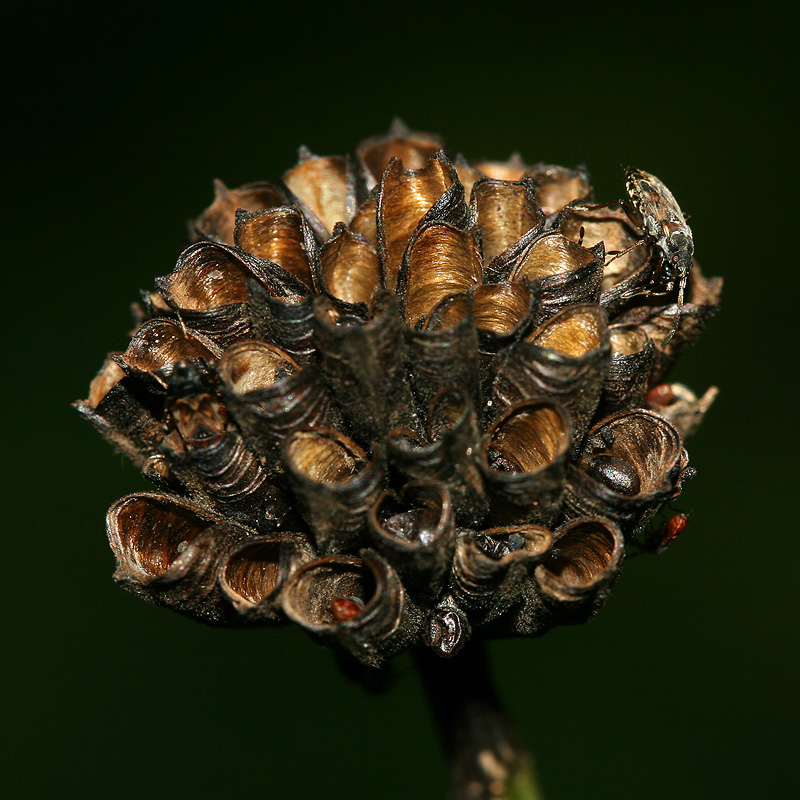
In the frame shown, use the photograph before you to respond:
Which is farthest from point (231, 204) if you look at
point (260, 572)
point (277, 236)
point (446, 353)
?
point (260, 572)

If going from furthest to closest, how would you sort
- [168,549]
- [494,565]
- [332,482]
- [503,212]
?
1. [503,212]
2. [168,549]
3. [332,482]
4. [494,565]

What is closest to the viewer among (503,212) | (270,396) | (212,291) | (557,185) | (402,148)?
(270,396)

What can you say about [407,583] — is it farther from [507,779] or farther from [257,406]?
[507,779]

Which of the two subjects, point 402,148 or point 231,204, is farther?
point 402,148

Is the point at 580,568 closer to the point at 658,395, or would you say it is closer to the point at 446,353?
the point at 446,353

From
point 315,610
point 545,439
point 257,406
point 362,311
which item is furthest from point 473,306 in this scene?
point 315,610

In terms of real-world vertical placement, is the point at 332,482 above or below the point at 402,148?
below

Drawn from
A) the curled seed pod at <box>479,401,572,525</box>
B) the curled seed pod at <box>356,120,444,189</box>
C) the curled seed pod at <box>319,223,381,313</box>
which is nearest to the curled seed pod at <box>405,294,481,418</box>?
the curled seed pod at <box>479,401,572,525</box>
